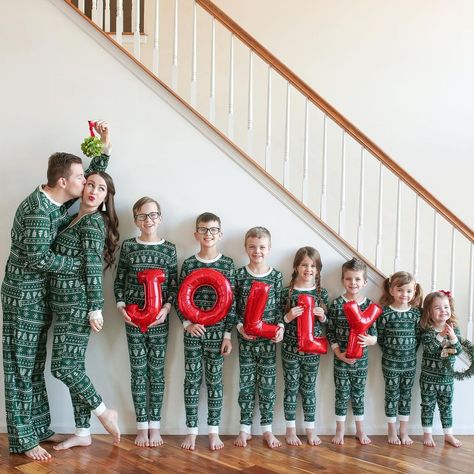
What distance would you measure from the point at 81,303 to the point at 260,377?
3.87ft

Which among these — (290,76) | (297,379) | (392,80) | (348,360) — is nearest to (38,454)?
(297,379)

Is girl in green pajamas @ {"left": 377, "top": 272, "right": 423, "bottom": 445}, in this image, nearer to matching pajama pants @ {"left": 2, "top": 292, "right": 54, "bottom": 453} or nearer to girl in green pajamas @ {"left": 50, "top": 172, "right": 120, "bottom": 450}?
girl in green pajamas @ {"left": 50, "top": 172, "right": 120, "bottom": 450}

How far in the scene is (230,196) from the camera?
352 cm

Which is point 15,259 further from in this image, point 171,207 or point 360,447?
point 360,447

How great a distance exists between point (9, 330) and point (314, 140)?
3.09m

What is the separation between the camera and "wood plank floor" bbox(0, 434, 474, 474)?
2.87 m

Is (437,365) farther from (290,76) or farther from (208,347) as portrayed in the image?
(290,76)

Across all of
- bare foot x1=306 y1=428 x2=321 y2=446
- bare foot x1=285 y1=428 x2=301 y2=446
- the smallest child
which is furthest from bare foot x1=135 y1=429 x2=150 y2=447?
the smallest child

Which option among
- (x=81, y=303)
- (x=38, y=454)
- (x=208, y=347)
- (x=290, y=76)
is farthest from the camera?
(x=290, y=76)

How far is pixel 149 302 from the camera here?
10.5 ft

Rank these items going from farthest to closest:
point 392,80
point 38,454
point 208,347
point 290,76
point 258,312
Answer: point 392,80
point 290,76
point 208,347
point 258,312
point 38,454

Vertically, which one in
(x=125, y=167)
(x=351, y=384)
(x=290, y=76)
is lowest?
(x=351, y=384)

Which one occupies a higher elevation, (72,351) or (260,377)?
(72,351)

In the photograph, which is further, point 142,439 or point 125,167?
point 125,167
